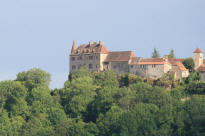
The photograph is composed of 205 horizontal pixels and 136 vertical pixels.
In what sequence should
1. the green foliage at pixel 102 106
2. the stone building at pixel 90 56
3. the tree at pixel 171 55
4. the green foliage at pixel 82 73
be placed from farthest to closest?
the tree at pixel 171 55
the stone building at pixel 90 56
the green foliage at pixel 82 73
the green foliage at pixel 102 106

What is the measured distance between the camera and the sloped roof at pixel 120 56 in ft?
319

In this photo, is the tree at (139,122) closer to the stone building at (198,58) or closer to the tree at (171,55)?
the stone building at (198,58)

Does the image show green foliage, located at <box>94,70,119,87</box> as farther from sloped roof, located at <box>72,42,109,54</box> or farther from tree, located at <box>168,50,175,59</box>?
tree, located at <box>168,50,175,59</box>

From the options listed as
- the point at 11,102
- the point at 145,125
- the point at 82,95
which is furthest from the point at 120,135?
the point at 11,102

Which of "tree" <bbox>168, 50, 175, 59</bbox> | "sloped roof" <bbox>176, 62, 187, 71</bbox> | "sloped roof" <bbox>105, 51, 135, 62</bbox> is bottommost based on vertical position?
"sloped roof" <bbox>176, 62, 187, 71</bbox>

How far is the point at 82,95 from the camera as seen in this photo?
297 feet

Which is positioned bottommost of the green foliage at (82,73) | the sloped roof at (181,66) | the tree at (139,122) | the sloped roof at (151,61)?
the tree at (139,122)

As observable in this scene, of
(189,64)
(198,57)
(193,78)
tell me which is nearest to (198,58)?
(198,57)

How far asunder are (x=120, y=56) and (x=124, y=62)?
1798mm

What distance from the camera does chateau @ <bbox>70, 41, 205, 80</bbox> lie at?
92.8 meters

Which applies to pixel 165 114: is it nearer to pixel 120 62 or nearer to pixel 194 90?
pixel 194 90

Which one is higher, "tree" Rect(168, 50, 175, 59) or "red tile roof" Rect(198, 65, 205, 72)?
"tree" Rect(168, 50, 175, 59)

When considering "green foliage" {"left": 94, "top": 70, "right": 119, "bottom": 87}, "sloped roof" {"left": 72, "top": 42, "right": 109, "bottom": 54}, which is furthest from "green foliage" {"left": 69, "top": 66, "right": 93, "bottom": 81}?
"sloped roof" {"left": 72, "top": 42, "right": 109, "bottom": 54}

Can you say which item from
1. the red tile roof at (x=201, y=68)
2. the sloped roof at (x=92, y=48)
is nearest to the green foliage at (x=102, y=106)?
the red tile roof at (x=201, y=68)
